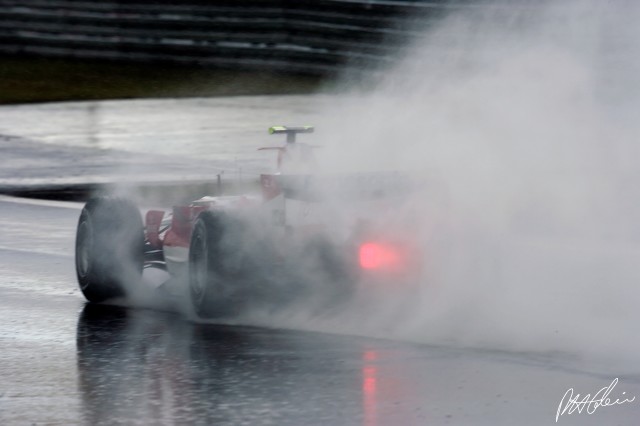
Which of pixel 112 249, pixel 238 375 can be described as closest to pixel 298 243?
pixel 238 375

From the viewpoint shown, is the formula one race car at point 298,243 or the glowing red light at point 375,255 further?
the formula one race car at point 298,243

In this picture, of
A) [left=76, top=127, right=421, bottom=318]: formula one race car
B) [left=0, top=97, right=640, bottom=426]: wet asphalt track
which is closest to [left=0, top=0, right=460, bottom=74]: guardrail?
[left=0, top=97, right=640, bottom=426]: wet asphalt track

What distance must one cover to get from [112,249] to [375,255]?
2075 mm

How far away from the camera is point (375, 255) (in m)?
7.68

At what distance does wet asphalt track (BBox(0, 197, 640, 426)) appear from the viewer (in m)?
6.15

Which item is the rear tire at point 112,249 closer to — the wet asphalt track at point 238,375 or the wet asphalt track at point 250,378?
the wet asphalt track at point 238,375

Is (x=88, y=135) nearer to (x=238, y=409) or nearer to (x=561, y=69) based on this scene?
(x=561, y=69)

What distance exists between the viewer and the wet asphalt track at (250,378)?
6.15 metres

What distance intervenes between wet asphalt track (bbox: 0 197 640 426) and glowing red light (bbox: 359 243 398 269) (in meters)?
0.39

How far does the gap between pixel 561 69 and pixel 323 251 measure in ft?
11.3

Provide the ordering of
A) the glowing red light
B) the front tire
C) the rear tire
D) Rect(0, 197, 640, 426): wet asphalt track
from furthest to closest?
the rear tire, the front tire, the glowing red light, Rect(0, 197, 640, 426): wet asphalt track

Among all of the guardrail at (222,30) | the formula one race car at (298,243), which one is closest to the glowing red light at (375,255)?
the formula one race car at (298,243)

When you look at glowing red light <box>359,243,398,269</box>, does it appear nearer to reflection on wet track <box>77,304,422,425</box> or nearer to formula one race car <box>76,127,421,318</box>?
formula one race car <box>76,127,421,318</box>

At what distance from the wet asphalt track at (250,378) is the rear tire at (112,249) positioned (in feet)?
1.29
